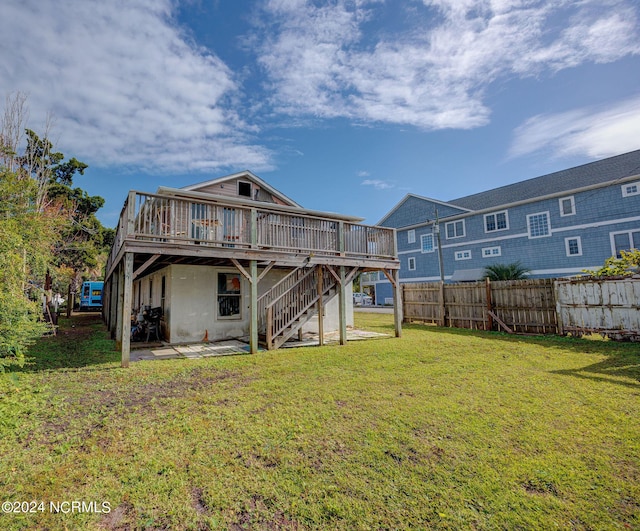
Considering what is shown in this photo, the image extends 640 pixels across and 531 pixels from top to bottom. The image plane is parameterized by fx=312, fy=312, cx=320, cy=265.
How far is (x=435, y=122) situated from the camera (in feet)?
45.5

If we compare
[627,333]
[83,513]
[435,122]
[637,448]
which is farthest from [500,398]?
[435,122]

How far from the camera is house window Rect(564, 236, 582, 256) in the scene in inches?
819

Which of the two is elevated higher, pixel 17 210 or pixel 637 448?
pixel 17 210

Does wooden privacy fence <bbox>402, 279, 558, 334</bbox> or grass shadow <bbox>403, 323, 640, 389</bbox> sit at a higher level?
wooden privacy fence <bbox>402, 279, 558, 334</bbox>

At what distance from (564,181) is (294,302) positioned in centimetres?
2354

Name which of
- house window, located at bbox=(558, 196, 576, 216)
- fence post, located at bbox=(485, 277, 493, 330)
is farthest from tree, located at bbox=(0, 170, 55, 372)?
house window, located at bbox=(558, 196, 576, 216)

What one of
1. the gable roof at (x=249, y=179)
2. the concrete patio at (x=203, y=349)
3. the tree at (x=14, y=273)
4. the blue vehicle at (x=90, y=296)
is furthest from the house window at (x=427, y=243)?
the blue vehicle at (x=90, y=296)

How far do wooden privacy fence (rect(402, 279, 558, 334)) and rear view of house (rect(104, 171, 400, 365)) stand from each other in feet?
14.3

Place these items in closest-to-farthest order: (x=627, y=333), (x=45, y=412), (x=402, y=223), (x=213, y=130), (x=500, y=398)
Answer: (x=45, y=412) < (x=500, y=398) < (x=627, y=333) < (x=213, y=130) < (x=402, y=223)

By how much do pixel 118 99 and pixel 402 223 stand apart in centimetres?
2611

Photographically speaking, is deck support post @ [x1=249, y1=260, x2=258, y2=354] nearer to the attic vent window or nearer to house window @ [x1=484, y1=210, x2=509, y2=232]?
the attic vent window

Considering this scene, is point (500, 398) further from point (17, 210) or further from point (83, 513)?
point (17, 210)

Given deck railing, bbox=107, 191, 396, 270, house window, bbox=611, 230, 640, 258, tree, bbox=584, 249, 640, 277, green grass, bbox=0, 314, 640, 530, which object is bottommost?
green grass, bbox=0, 314, 640, 530

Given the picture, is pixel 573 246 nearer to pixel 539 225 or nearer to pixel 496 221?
pixel 539 225
